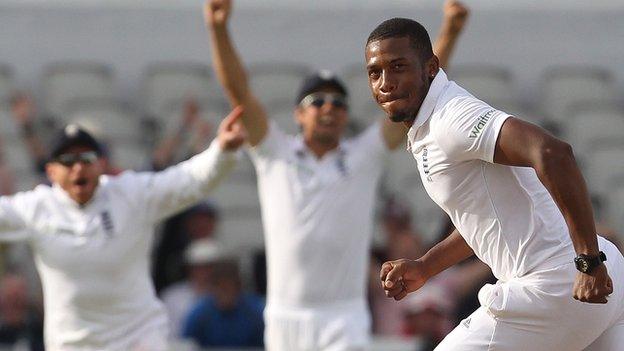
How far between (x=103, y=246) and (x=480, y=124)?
3237mm

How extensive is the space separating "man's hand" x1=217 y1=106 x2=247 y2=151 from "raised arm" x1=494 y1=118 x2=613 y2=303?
314 cm

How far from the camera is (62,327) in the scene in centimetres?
821

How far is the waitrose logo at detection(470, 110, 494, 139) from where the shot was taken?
17.7ft

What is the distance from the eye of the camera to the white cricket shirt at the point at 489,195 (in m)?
5.57

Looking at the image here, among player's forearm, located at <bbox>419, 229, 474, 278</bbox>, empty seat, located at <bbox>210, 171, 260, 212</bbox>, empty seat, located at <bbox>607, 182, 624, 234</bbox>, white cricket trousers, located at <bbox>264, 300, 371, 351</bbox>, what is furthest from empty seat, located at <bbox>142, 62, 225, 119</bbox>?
player's forearm, located at <bbox>419, 229, 474, 278</bbox>

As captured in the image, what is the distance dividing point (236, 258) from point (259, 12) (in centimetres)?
349

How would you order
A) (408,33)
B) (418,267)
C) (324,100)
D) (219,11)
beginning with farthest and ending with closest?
(324,100)
(219,11)
(418,267)
(408,33)

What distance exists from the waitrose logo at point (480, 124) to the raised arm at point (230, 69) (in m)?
3.53

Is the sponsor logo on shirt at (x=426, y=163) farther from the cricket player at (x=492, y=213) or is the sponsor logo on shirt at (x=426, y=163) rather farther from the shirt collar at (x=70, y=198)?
the shirt collar at (x=70, y=198)

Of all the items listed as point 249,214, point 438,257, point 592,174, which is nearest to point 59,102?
point 249,214

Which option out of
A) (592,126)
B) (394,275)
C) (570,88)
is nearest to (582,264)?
(394,275)

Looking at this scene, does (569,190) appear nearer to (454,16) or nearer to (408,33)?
(408,33)

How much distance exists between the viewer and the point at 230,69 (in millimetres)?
8852

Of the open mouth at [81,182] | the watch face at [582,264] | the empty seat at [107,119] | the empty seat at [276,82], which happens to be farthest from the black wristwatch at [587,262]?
the empty seat at [276,82]
